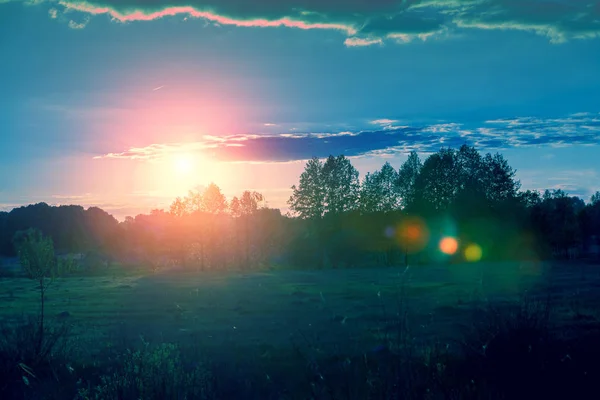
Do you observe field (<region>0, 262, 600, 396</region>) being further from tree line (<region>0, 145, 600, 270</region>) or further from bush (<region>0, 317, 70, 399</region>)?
tree line (<region>0, 145, 600, 270</region>)

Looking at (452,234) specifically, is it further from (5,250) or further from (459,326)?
(5,250)

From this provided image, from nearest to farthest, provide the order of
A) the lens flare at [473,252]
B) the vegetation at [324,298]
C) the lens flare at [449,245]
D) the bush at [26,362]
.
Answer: the vegetation at [324,298] < the bush at [26,362] < the lens flare at [473,252] < the lens flare at [449,245]

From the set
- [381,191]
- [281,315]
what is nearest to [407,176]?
[381,191]

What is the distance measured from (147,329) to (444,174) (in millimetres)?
63464

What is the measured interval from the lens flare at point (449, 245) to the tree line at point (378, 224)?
136mm

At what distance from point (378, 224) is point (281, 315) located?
50594mm

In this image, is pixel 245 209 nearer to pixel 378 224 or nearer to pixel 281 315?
pixel 378 224

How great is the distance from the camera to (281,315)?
82.4 ft

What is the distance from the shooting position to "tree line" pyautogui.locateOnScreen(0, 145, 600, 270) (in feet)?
230

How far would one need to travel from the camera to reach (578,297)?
88.7 ft

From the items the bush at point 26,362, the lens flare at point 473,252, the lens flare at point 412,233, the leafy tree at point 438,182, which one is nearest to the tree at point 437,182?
the leafy tree at point 438,182

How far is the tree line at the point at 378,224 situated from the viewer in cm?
7000

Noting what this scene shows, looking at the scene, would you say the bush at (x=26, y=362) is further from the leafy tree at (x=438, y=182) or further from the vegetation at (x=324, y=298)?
the leafy tree at (x=438, y=182)

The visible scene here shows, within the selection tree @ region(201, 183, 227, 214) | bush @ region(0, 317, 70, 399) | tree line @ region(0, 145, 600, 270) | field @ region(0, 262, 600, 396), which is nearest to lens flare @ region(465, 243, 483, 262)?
tree line @ region(0, 145, 600, 270)
